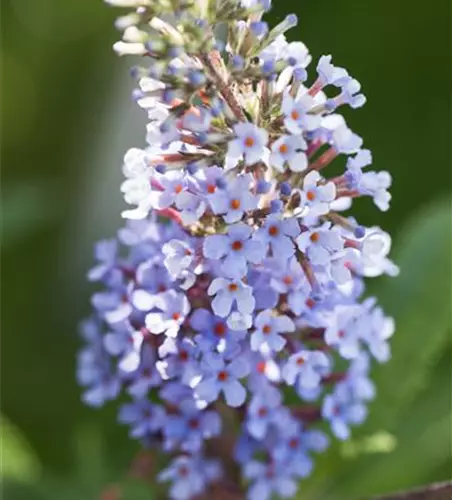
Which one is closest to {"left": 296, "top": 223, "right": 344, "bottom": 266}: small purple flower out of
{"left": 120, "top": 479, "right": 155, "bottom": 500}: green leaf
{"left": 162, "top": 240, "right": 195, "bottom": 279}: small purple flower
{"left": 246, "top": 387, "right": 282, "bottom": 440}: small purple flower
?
{"left": 162, "top": 240, "right": 195, "bottom": 279}: small purple flower

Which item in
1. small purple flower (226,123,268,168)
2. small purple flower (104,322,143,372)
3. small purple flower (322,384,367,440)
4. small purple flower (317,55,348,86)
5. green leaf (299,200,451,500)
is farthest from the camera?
green leaf (299,200,451,500)

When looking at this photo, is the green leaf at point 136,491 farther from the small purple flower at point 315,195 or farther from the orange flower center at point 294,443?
the small purple flower at point 315,195

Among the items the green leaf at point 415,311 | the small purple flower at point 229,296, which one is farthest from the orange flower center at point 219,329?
the green leaf at point 415,311

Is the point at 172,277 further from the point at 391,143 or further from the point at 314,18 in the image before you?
the point at 314,18

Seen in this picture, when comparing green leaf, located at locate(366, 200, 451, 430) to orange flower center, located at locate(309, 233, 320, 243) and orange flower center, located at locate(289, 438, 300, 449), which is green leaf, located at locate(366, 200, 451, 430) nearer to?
orange flower center, located at locate(289, 438, 300, 449)

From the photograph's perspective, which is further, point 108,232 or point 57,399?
point 108,232

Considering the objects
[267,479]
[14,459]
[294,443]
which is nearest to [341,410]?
[294,443]

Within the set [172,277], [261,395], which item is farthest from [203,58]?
[261,395]
